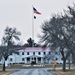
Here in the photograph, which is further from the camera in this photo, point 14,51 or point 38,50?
point 38,50

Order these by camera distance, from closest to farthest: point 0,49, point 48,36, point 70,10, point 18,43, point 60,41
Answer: point 70,10 → point 60,41 → point 48,36 → point 0,49 → point 18,43

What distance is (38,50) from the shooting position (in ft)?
518

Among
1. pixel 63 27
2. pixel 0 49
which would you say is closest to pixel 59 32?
pixel 63 27

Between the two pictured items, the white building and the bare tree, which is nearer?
the bare tree

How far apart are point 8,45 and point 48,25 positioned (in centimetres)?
1159

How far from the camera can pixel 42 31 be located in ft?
235

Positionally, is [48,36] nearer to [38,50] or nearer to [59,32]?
[59,32]

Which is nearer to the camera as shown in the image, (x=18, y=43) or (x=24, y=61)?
(x=18, y=43)

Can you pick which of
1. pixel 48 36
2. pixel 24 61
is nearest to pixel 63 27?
pixel 48 36

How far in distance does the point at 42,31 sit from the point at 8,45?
33.7 feet

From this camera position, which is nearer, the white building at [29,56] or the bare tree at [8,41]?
the bare tree at [8,41]

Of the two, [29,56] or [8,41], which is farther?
[29,56]

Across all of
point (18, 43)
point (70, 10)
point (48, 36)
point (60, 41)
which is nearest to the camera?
point (70, 10)

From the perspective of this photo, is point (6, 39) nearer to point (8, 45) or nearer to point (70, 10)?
point (8, 45)
